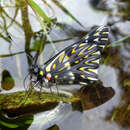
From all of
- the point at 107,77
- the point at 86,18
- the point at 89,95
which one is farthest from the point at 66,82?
the point at 86,18

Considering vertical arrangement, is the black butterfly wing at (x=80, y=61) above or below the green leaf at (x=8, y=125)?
above

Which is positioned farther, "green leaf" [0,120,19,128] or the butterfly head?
the butterfly head

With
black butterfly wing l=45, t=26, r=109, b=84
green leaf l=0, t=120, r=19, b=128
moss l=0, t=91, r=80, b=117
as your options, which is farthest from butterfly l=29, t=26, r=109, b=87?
green leaf l=0, t=120, r=19, b=128

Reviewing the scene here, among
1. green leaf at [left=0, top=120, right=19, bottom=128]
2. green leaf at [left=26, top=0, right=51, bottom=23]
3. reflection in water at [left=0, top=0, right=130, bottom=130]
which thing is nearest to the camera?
green leaf at [left=0, top=120, right=19, bottom=128]

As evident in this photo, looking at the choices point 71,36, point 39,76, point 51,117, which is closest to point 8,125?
point 51,117

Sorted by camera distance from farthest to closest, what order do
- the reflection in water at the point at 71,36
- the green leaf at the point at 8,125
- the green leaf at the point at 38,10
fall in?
the green leaf at the point at 38,10
the reflection in water at the point at 71,36
the green leaf at the point at 8,125

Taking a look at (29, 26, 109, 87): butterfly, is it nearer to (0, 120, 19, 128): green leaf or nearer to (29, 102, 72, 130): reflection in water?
(29, 102, 72, 130): reflection in water

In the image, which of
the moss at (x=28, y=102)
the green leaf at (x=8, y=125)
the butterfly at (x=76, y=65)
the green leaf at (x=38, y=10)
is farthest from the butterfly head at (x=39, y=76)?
the green leaf at (x=38, y=10)

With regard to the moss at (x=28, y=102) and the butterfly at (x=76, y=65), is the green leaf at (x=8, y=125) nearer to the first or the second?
the moss at (x=28, y=102)

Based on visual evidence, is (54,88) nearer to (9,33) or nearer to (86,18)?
(9,33)

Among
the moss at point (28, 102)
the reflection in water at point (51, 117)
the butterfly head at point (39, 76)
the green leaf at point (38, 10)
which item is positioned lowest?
the reflection in water at point (51, 117)
